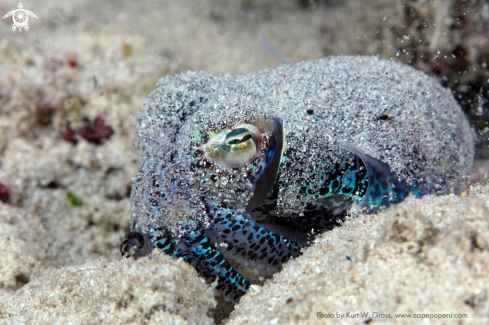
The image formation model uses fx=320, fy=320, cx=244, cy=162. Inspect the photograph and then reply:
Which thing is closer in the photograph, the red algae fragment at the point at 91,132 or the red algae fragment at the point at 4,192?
the red algae fragment at the point at 4,192

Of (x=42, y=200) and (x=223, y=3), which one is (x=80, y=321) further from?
(x=223, y=3)

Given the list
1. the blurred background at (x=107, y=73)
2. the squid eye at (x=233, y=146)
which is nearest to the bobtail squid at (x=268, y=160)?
the squid eye at (x=233, y=146)

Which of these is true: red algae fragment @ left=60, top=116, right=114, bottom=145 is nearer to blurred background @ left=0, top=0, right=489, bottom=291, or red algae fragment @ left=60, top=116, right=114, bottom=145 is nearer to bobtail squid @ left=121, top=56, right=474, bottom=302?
blurred background @ left=0, top=0, right=489, bottom=291

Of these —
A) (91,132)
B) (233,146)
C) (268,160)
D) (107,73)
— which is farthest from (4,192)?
(268,160)

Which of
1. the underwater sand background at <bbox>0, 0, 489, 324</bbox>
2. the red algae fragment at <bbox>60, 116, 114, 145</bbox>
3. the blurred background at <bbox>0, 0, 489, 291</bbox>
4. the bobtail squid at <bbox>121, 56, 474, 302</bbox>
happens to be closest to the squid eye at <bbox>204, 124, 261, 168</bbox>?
the bobtail squid at <bbox>121, 56, 474, 302</bbox>

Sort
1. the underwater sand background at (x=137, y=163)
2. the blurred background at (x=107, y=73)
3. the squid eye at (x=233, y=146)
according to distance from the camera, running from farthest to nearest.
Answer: the blurred background at (x=107, y=73)
the squid eye at (x=233, y=146)
the underwater sand background at (x=137, y=163)

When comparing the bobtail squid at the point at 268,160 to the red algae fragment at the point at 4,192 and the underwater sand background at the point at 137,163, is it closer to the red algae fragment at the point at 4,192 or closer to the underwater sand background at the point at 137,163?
the underwater sand background at the point at 137,163
